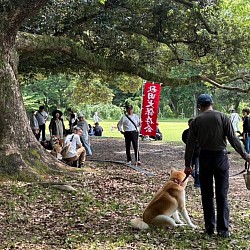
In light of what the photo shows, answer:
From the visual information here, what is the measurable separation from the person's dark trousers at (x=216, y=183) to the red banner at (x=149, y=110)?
719 cm

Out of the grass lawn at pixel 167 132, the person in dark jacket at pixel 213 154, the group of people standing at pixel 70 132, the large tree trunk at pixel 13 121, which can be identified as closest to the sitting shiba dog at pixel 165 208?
the person in dark jacket at pixel 213 154

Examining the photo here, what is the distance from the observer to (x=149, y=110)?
1290 cm

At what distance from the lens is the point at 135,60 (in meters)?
14.0

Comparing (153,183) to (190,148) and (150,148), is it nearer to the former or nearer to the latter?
(190,148)

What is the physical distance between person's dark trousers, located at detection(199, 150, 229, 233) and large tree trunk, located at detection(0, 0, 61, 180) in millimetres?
3871

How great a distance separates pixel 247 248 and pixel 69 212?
2.77 meters

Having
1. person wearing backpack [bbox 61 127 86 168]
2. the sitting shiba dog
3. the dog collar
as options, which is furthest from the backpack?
the dog collar

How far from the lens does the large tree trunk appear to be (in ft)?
27.0

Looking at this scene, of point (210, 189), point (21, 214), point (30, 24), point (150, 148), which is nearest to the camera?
point (210, 189)

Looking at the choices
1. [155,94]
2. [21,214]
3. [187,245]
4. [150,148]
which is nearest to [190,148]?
[187,245]

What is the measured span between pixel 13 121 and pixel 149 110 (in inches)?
207

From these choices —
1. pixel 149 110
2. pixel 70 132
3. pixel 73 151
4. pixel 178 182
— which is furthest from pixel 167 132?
pixel 178 182

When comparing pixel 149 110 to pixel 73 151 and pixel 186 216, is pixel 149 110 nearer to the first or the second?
pixel 73 151

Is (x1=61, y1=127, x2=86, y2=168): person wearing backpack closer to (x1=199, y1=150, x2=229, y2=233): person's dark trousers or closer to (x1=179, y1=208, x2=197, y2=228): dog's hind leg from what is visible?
(x1=179, y1=208, x2=197, y2=228): dog's hind leg
